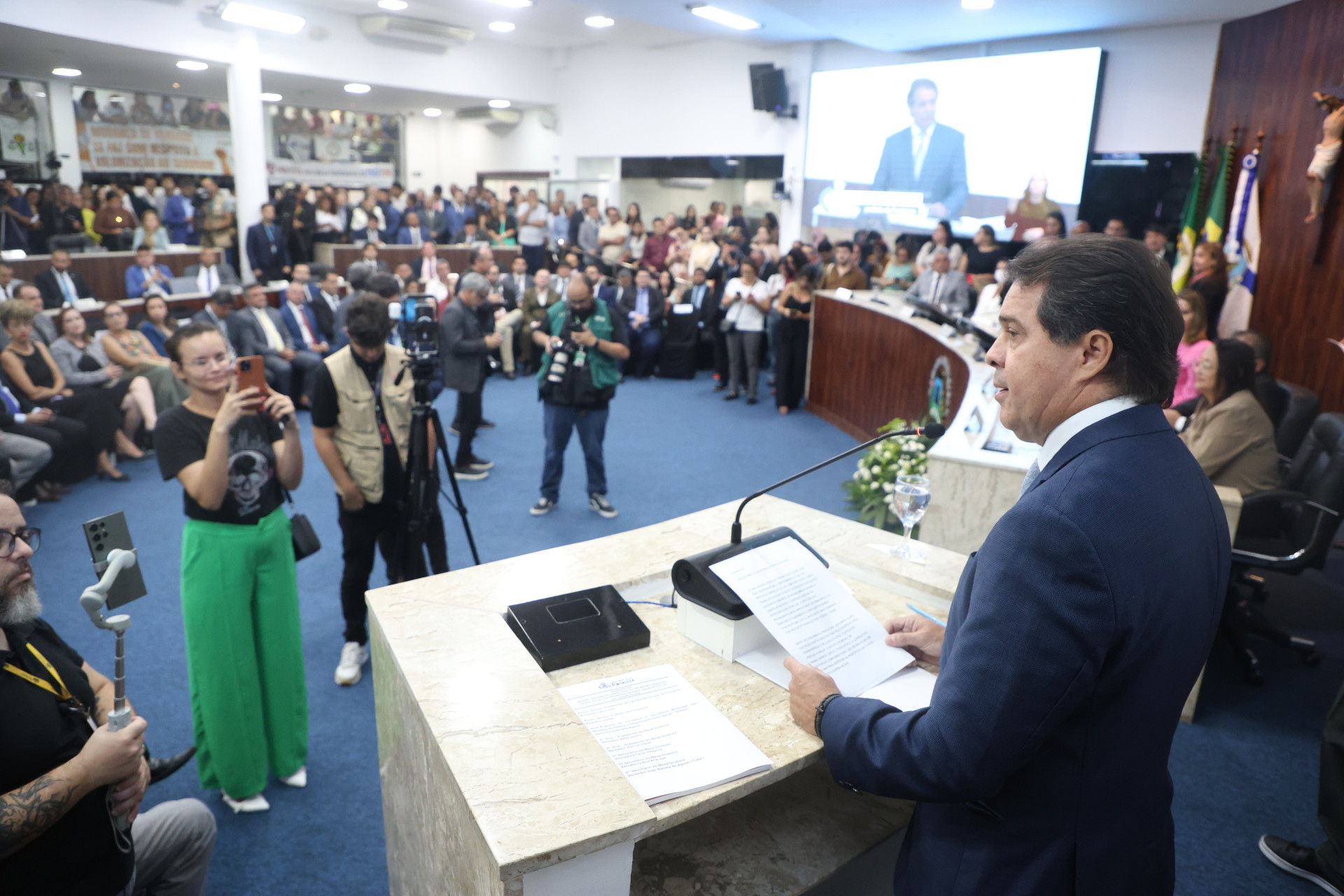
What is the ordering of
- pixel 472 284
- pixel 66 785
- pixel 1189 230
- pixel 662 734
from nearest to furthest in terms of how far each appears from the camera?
pixel 662 734 → pixel 66 785 → pixel 472 284 → pixel 1189 230

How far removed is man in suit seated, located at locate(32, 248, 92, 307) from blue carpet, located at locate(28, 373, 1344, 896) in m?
2.46

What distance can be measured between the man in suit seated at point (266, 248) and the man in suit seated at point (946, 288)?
7492 mm

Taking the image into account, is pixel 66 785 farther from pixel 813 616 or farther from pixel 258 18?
pixel 258 18

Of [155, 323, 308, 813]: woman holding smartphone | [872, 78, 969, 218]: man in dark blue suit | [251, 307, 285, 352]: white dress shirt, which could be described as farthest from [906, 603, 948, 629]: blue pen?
[872, 78, 969, 218]: man in dark blue suit

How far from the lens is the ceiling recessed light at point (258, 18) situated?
30.9ft

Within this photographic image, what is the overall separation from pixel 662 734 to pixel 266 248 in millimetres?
10426

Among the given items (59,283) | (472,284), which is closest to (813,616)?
(472,284)

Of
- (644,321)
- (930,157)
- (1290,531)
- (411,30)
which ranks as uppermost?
(411,30)

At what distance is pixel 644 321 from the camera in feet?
30.0

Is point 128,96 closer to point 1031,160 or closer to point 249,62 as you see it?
point 249,62

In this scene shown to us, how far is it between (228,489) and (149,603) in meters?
1.95

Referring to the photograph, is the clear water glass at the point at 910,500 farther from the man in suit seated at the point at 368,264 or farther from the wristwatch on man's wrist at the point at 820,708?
the man in suit seated at the point at 368,264

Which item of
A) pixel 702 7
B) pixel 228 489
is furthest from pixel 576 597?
pixel 702 7

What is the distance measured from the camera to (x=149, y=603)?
3.82 m
